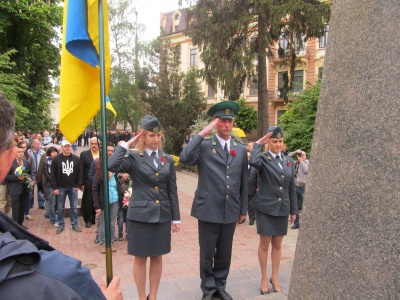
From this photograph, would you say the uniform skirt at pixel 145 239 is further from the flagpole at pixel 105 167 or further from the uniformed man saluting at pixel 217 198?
the flagpole at pixel 105 167

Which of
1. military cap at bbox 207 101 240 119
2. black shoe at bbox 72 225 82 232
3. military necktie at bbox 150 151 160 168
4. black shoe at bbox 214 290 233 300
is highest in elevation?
military cap at bbox 207 101 240 119

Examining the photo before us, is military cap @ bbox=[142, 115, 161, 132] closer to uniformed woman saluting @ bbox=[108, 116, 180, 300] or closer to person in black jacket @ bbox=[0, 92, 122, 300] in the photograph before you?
uniformed woman saluting @ bbox=[108, 116, 180, 300]

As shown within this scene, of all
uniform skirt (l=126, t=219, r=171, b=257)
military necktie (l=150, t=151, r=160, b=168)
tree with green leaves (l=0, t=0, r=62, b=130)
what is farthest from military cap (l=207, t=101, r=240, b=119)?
tree with green leaves (l=0, t=0, r=62, b=130)

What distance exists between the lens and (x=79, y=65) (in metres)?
2.47

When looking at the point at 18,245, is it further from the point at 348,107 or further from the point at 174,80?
the point at 174,80

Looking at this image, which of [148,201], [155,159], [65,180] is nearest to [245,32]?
[65,180]

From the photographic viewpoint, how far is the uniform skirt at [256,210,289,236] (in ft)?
13.0

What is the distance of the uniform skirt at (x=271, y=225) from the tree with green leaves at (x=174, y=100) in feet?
50.1

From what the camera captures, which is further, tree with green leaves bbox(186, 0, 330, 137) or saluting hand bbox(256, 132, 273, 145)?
tree with green leaves bbox(186, 0, 330, 137)

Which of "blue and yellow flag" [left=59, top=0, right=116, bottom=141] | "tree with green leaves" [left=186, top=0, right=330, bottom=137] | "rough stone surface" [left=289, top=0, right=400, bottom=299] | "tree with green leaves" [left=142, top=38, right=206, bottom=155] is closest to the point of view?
"rough stone surface" [left=289, top=0, right=400, bottom=299]

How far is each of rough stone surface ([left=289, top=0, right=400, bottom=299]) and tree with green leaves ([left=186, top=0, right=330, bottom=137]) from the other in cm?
1102

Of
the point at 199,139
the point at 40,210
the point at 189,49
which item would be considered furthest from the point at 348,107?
the point at 189,49

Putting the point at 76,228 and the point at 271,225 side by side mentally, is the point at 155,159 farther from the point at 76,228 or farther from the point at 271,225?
the point at 76,228

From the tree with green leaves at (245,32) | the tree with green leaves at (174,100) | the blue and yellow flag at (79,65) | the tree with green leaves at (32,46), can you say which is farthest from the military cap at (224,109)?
the tree with green leaves at (174,100)
